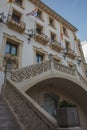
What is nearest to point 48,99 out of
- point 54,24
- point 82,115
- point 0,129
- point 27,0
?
point 82,115

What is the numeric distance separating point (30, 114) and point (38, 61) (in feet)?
28.6

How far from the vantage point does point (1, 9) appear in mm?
11461

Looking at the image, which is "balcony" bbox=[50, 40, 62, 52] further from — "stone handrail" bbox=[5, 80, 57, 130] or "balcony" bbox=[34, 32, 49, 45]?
"stone handrail" bbox=[5, 80, 57, 130]

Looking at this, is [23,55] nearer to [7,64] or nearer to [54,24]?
[7,64]

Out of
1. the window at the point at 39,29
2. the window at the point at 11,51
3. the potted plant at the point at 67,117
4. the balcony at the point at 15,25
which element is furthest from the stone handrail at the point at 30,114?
the window at the point at 39,29

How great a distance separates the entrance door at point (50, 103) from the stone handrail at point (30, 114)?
5.09 metres

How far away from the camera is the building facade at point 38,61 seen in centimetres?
824

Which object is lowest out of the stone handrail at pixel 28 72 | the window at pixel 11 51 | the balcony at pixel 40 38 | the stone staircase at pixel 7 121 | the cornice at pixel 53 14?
the stone staircase at pixel 7 121

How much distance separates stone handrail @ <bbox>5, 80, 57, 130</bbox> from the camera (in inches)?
124

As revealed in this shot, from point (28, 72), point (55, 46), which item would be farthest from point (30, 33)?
point (28, 72)

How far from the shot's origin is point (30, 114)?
3.95 m

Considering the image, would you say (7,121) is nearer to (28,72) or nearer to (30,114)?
(30,114)

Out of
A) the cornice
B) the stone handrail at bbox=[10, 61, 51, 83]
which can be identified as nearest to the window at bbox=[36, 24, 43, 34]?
the cornice

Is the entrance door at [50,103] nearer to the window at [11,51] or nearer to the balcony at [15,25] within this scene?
the window at [11,51]
